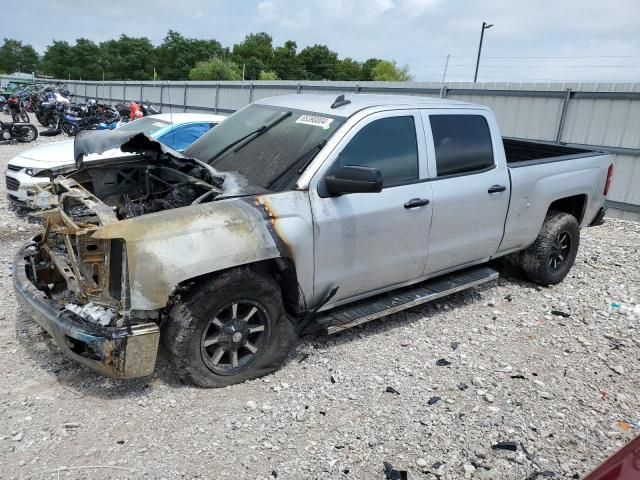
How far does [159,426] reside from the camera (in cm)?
297

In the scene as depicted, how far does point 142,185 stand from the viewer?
14.4ft

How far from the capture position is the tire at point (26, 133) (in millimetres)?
15734

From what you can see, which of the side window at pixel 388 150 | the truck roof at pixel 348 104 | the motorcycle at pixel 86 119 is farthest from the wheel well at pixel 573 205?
the motorcycle at pixel 86 119

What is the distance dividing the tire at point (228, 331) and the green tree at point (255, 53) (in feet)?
224

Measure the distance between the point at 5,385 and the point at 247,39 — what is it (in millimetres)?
87349

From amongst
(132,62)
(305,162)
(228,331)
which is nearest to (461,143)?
(305,162)

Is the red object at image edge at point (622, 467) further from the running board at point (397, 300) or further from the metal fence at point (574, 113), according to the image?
the metal fence at point (574, 113)

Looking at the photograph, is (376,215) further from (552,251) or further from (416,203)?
(552,251)

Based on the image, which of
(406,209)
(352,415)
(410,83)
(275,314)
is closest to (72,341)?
(275,314)

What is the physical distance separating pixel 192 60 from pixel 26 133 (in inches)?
2456

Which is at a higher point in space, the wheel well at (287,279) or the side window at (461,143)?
the side window at (461,143)

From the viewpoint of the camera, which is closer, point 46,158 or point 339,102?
point 339,102

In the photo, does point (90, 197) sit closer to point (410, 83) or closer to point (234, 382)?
point (234, 382)

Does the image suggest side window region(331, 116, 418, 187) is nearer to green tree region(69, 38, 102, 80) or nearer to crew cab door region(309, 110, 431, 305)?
crew cab door region(309, 110, 431, 305)
